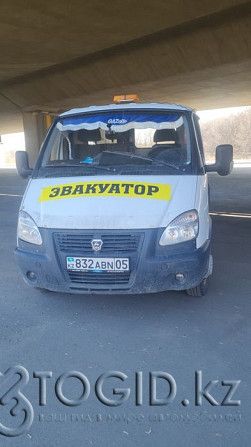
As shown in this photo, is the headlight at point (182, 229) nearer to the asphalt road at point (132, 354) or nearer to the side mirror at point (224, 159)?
the asphalt road at point (132, 354)

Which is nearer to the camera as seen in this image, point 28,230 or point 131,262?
point 131,262

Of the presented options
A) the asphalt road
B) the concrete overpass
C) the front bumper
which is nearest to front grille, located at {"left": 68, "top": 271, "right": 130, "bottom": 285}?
the front bumper

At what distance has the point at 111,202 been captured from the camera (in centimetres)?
361

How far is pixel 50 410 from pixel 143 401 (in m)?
0.61

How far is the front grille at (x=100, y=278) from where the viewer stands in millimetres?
3508

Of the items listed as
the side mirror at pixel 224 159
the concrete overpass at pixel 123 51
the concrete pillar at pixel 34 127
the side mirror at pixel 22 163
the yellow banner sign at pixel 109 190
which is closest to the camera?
the yellow banner sign at pixel 109 190

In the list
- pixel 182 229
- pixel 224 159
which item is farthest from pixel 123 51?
pixel 182 229

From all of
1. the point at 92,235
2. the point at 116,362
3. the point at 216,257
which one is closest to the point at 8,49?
the point at 216,257

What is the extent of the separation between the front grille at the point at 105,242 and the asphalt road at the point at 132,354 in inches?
28.7

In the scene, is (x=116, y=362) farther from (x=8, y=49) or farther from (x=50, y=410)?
(x=8, y=49)

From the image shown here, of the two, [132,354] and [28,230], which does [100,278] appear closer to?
[132,354]

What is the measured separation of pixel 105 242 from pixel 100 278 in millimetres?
349

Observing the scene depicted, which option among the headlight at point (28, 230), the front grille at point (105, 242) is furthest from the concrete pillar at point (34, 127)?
the front grille at point (105, 242)

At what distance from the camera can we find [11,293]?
14.8ft
